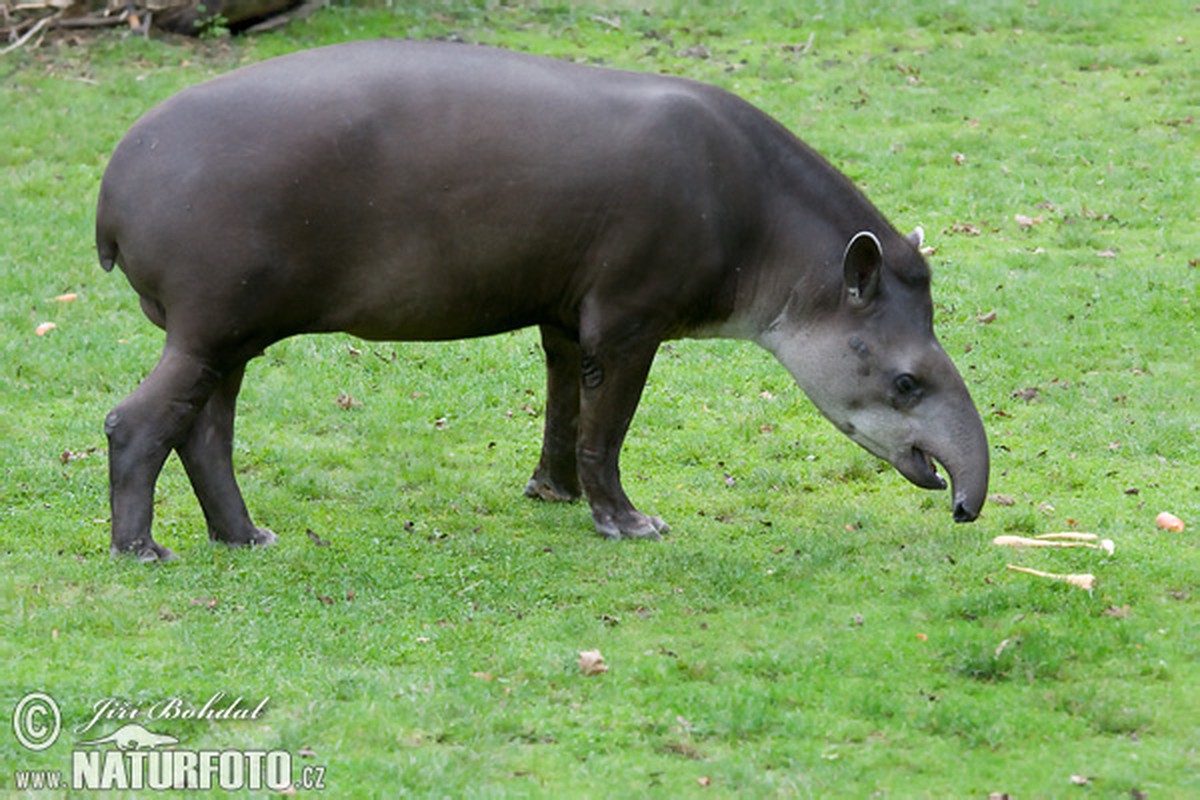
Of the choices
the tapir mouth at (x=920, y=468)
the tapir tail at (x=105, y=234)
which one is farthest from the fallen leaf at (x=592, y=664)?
the tapir tail at (x=105, y=234)

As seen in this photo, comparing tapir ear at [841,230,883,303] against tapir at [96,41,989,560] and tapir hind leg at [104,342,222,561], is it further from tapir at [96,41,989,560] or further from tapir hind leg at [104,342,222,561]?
tapir hind leg at [104,342,222,561]

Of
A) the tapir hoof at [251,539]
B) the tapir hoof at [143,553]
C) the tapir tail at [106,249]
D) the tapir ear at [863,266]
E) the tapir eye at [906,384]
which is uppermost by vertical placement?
the tapir ear at [863,266]

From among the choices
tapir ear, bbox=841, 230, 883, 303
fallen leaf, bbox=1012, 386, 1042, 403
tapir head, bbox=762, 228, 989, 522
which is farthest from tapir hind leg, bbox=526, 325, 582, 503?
fallen leaf, bbox=1012, 386, 1042, 403

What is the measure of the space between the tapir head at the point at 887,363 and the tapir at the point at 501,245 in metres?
0.01

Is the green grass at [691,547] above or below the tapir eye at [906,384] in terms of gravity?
below

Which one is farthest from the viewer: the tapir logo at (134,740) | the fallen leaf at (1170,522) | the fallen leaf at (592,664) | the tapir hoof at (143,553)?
the fallen leaf at (1170,522)

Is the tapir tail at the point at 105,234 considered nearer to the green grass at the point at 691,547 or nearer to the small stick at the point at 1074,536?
the green grass at the point at 691,547

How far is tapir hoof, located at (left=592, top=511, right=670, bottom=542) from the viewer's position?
8.30m

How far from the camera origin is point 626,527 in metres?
8.33

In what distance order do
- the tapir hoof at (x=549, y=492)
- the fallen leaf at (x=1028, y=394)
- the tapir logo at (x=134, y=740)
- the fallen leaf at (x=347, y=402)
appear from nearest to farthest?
1. the tapir logo at (x=134, y=740)
2. the tapir hoof at (x=549, y=492)
3. the fallen leaf at (x=347, y=402)
4. the fallen leaf at (x=1028, y=394)

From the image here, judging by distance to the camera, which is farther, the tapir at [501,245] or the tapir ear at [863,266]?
the tapir ear at [863,266]

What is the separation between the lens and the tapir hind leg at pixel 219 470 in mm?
7812

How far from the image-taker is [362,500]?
901cm
